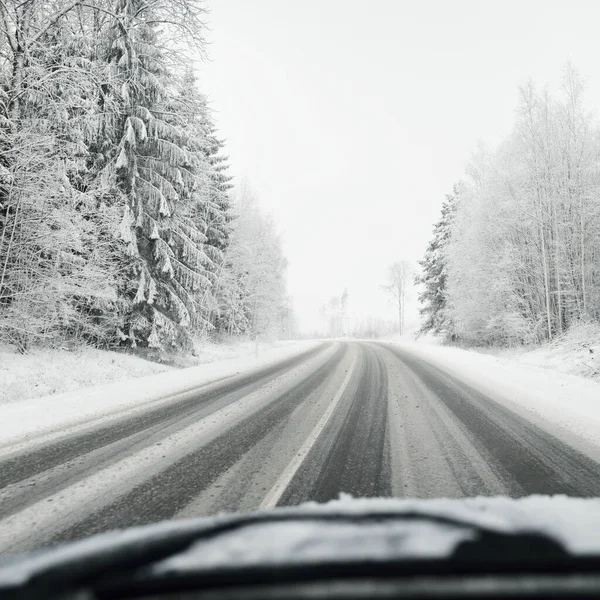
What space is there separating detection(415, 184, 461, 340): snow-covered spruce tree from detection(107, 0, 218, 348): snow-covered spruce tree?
19.8 meters

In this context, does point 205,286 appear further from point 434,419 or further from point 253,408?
point 434,419

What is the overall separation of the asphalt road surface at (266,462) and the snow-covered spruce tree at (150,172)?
6531 mm

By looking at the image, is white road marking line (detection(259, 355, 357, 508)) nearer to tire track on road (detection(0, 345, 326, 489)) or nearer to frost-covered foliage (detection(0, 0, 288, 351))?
tire track on road (detection(0, 345, 326, 489))

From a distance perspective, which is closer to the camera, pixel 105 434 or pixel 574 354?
pixel 105 434

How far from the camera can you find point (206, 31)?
10352 mm

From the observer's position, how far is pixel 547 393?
24.5ft

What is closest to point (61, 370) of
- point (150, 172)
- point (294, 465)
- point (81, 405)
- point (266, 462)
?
point (81, 405)

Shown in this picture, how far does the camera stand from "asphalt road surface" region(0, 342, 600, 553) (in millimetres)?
2902

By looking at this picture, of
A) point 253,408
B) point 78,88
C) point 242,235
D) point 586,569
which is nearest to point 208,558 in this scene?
point 586,569

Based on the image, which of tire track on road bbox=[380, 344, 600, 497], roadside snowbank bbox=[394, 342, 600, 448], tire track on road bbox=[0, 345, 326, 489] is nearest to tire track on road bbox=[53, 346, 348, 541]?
tire track on road bbox=[0, 345, 326, 489]

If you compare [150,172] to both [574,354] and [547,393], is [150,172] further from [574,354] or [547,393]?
[574,354]

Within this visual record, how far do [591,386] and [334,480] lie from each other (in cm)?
742

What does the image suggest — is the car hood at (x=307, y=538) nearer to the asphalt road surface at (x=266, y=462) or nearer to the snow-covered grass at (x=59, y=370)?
the asphalt road surface at (x=266, y=462)

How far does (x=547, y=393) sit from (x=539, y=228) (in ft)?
38.1
